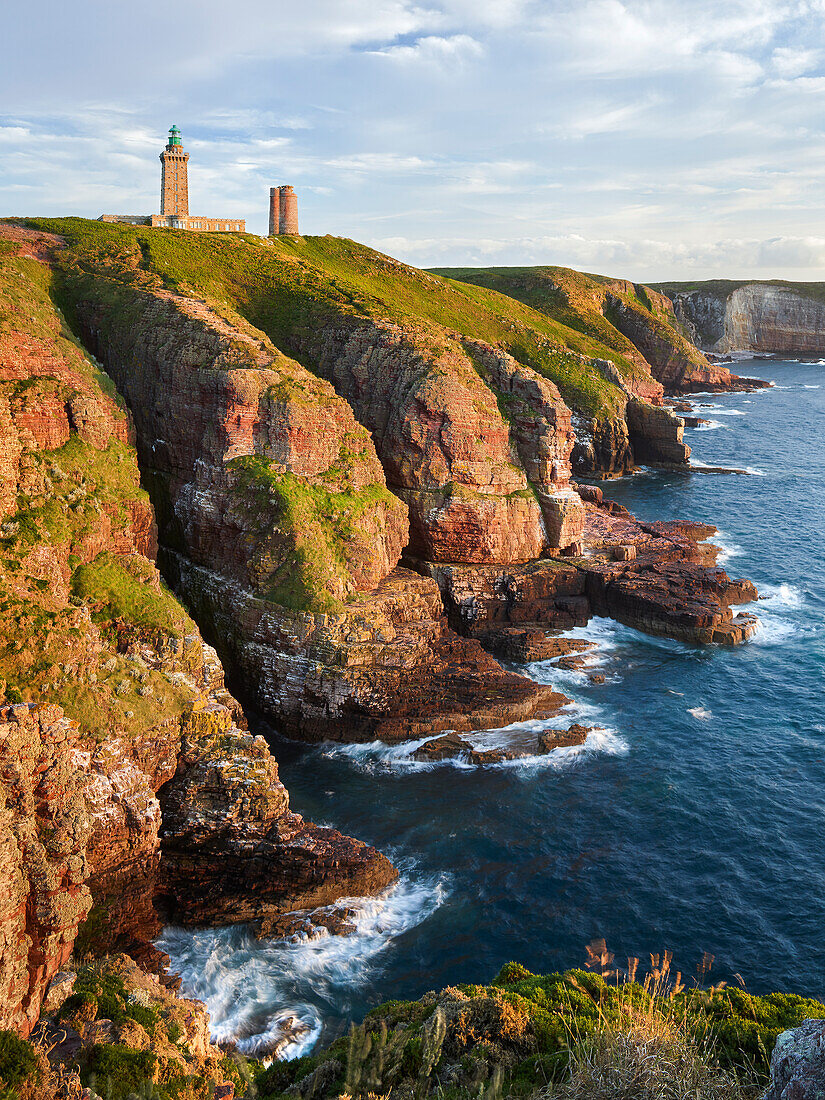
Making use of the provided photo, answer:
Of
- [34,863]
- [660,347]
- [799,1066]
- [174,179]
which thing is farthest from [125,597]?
[660,347]

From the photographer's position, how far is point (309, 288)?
81188 millimetres

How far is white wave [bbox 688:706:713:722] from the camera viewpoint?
4988 cm

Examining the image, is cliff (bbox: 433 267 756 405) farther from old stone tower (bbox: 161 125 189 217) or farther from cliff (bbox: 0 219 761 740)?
cliff (bbox: 0 219 761 740)

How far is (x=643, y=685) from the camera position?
54000 millimetres

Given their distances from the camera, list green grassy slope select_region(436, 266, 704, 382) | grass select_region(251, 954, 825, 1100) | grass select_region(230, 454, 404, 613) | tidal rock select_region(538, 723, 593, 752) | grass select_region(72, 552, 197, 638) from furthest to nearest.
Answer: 1. green grassy slope select_region(436, 266, 704, 382)
2. grass select_region(230, 454, 404, 613)
3. tidal rock select_region(538, 723, 593, 752)
4. grass select_region(72, 552, 197, 638)
5. grass select_region(251, 954, 825, 1100)

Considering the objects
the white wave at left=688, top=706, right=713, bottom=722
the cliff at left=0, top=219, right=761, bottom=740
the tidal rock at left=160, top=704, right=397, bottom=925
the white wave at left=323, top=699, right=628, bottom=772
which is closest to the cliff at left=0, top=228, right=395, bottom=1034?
the tidal rock at left=160, top=704, right=397, bottom=925

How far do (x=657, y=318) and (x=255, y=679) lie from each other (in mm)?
151390

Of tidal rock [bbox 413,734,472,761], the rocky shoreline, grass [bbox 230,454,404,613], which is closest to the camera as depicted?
the rocky shoreline

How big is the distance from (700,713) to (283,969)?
99.7 feet

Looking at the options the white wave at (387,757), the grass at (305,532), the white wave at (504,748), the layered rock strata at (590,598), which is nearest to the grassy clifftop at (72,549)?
the grass at (305,532)

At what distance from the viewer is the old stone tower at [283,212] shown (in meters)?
109

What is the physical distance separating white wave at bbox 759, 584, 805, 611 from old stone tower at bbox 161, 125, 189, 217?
83033 mm

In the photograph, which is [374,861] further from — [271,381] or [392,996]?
[271,381]

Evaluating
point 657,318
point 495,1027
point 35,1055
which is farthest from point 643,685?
point 657,318
